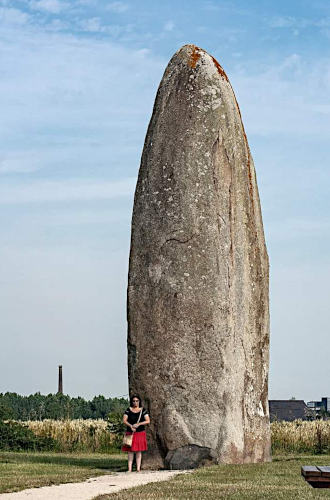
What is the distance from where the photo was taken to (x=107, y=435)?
79.1ft

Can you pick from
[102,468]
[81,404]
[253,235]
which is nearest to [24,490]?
[102,468]

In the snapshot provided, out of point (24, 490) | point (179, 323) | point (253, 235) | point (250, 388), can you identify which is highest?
point (253, 235)

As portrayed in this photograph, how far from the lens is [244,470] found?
1524cm

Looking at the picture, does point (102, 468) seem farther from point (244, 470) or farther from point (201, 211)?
point (201, 211)

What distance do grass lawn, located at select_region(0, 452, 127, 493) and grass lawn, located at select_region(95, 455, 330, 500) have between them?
1930 millimetres

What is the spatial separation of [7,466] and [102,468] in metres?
1.85

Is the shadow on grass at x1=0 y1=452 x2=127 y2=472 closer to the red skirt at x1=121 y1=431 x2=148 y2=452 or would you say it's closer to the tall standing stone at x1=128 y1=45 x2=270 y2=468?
the red skirt at x1=121 y1=431 x2=148 y2=452

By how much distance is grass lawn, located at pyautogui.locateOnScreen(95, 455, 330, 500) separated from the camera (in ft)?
40.2

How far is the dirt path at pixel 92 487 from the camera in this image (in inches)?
507

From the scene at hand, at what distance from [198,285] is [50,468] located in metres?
4.36

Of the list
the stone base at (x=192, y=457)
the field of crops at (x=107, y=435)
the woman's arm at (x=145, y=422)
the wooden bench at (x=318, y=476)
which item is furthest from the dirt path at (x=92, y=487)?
the field of crops at (x=107, y=435)

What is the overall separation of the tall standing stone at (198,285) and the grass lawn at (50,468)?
4.65 ft

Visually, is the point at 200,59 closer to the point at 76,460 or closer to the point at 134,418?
the point at 134,418

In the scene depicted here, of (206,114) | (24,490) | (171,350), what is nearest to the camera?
(24,490)
